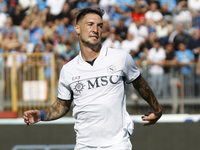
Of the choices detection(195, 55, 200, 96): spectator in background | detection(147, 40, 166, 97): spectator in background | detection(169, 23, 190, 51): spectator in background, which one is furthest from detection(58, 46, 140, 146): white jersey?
detection(169, 23, 190, 51): spectator in background

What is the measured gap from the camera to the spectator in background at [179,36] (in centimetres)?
1042

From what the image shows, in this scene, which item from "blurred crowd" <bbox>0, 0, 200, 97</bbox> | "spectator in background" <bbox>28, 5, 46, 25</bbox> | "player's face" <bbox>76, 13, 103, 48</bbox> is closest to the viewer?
"player's face" <bbox>76, 13, 103, 48</bbox>

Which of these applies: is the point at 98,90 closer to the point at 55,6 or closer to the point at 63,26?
the point at 63,26

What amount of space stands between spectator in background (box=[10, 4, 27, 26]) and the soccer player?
8055 millimetres

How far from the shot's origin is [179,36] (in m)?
10.5

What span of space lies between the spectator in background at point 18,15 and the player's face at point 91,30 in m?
8.08

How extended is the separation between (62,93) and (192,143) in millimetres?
3741

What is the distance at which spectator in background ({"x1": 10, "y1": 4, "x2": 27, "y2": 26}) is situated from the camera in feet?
37.8

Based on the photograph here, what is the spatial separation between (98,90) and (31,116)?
718 millimetres

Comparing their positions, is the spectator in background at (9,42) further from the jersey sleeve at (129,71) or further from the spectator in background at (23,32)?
the jersey sleeve at (129,71)

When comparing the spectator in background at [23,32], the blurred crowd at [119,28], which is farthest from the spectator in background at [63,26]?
the spectator in background at [23,32]

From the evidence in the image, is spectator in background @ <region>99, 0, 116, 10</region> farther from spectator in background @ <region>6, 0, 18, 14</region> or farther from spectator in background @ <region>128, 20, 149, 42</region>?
spectator in background @ <region>6, 0, 18, 14</region>

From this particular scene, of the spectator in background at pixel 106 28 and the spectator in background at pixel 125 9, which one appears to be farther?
the spectator in background at pixel 125 9

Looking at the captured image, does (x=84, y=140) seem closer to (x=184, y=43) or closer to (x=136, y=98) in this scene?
(x=136, y=98)
